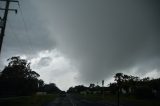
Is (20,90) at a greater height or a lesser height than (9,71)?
lesser

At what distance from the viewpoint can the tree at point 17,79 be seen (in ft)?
250

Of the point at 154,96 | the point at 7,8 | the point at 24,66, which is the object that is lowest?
the point at 154,96

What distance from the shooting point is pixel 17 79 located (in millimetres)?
86750

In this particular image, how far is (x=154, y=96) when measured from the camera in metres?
68.6

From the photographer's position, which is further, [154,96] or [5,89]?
[5,89]

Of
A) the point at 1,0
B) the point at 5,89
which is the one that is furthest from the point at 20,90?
the point at 1,0

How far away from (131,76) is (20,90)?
2828 inches

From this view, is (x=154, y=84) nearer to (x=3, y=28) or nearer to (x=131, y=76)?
(x=131, y=76)

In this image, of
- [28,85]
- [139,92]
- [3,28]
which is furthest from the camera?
[28,85]

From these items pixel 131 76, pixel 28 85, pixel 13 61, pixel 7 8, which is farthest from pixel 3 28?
pixel 131 76

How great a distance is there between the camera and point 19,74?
101812 millimetres

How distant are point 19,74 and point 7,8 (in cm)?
8268

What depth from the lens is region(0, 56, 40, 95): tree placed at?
76188 millimetres

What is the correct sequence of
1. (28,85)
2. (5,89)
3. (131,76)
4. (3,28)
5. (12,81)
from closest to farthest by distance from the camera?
(3,28) → (5,89) → (12,81) → (28,85) → (131,76)
